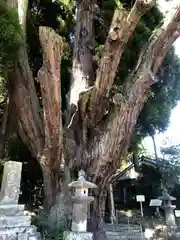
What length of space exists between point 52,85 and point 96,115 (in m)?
1.22

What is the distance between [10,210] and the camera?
3.81 metres

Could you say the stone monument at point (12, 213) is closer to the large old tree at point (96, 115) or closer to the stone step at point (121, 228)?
the large old tree at point (96, 115)

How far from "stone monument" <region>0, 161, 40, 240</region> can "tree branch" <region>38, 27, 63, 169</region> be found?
0.77 m

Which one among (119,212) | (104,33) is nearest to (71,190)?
(104,33)

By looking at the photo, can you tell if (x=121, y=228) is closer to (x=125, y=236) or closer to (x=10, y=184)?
(x=125, y=236)

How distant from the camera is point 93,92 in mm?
4863

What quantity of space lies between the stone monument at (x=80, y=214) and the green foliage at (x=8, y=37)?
2.42 meters

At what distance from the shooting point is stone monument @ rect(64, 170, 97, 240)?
4.00 m

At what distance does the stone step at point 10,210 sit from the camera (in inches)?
148

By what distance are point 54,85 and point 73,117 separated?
3.41 ft

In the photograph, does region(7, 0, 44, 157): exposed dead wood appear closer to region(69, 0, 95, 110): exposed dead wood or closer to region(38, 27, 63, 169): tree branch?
region(38, 27, 63, 169): tree branch

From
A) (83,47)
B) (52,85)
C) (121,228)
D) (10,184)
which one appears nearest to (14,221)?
(10,184)

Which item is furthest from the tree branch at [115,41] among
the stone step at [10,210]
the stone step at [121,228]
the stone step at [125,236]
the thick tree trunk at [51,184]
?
the stone step at [121,228]

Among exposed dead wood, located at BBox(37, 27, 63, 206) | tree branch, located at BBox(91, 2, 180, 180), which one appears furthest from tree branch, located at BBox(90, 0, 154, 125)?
exposed dead wood, located at BBox(37, 27, 63, 206)
